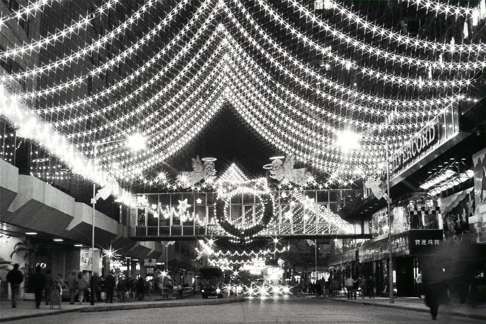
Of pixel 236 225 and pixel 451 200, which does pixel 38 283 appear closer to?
pixel 451 200

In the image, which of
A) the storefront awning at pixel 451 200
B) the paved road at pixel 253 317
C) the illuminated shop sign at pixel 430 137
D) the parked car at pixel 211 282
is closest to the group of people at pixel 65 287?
the paved road at pixel 253 317

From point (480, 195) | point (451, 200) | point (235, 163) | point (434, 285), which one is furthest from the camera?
point (235, 163)

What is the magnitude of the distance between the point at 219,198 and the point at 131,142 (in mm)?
25493

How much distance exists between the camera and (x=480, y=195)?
3444cm

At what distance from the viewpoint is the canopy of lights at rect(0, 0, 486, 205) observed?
103 ft

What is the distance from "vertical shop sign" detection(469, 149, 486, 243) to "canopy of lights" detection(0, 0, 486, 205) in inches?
128

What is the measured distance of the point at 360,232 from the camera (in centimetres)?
7281

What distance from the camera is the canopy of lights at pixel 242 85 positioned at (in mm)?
31438

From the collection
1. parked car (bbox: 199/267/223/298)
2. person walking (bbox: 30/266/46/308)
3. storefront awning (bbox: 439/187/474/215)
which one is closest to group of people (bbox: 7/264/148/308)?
person walking (bbox: 30/266/46/308)

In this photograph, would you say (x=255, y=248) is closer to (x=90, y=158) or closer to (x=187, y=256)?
(x=187, y=256)

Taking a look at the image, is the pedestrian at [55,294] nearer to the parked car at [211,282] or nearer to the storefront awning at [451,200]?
the storefront awning at [451,200]

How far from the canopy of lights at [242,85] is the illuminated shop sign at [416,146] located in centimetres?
101

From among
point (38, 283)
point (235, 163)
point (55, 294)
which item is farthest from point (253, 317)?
point (235, 163)

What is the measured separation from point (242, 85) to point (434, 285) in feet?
71.0
